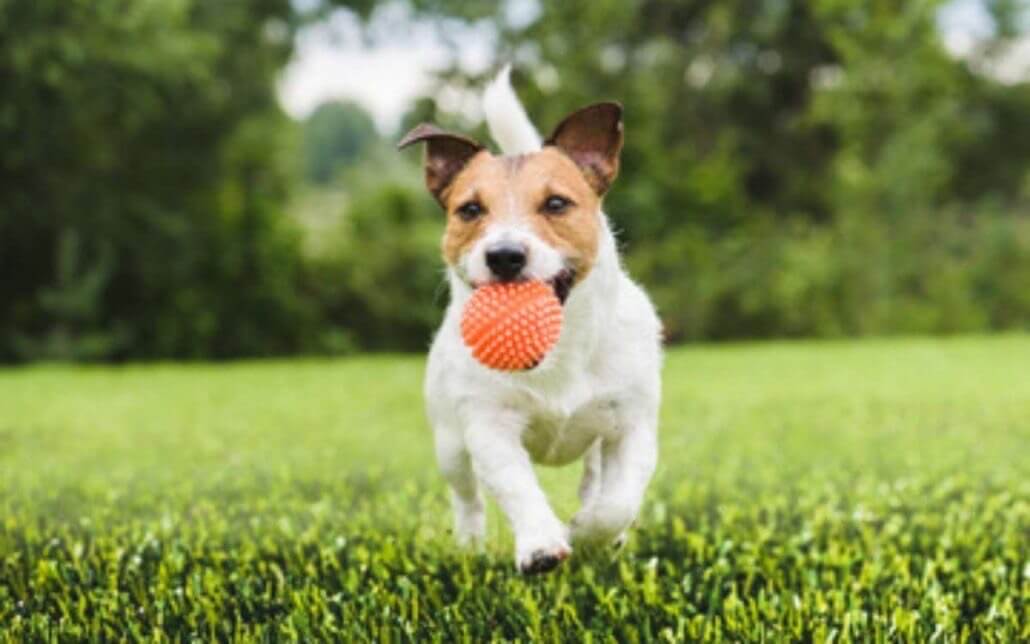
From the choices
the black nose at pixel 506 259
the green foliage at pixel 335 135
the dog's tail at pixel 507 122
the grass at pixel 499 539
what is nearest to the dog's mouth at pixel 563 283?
the black nose at pixel 506 259

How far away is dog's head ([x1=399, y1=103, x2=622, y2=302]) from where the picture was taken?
3.84 meters

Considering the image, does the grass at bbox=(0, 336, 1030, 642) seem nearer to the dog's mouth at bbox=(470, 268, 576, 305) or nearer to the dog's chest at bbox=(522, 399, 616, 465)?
the dog's chest at bbox=(522, 399, 616, 465)

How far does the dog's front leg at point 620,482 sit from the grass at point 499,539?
0.26 m

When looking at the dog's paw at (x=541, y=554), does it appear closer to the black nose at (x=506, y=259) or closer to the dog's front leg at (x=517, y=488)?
the dog's front leg at (x=517, y=488)

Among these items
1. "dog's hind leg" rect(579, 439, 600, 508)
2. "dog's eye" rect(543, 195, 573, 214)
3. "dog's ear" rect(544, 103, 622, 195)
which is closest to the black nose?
"dog's eye" rect(543, 195, 573, 214)

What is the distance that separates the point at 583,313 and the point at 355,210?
2191cm

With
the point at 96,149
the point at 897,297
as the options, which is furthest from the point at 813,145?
the point at 96,149

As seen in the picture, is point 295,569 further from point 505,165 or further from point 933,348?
point 933,348

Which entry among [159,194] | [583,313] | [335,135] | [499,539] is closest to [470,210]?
[583,313]

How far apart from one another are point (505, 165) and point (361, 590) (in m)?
1.59

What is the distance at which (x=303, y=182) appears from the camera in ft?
102

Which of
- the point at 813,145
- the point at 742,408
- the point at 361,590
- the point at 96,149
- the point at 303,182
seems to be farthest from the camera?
the point at 813,145

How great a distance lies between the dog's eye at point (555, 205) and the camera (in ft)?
13.1

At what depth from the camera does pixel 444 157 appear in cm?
435
